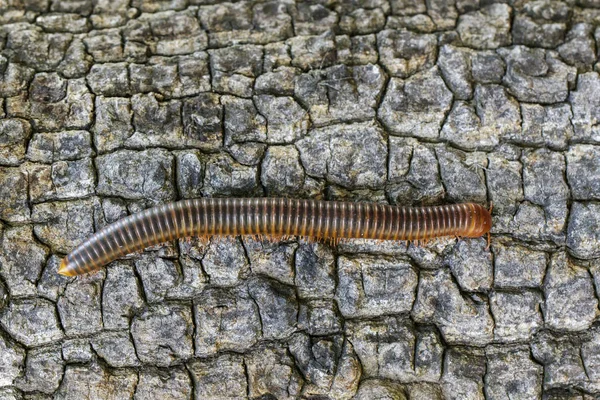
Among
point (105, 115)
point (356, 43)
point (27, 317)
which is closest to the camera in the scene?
point (27, 317)

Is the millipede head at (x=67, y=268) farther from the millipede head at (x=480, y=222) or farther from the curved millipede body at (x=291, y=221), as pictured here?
the millipede head at (x=480, y=222)

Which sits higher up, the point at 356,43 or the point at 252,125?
the point at 356,43

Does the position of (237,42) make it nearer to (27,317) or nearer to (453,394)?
(27,317)

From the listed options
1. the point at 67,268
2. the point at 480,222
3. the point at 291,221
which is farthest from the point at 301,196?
the point at 67,268

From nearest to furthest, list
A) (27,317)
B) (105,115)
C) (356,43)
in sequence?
1. (27,317)
2. (105,115)
3. (356,43)

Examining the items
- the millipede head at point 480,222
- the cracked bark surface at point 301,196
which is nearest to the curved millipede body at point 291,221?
the millipede head at point 480,222

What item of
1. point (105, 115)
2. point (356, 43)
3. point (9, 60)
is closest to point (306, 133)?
point (356, 43)

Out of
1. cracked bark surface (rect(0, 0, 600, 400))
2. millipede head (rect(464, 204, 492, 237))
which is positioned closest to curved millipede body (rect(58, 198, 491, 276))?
millipede head (rect(464, 204, 492, 237))

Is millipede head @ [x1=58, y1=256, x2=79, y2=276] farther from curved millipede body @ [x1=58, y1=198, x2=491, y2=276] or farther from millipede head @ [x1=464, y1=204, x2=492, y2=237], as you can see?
millipede head @ [x1=464, y1=204, x2=492, y2=237]
